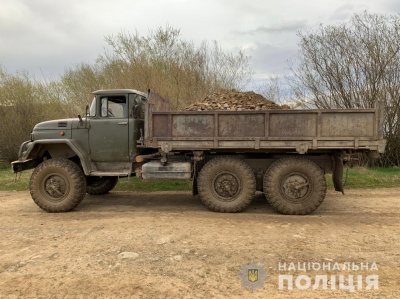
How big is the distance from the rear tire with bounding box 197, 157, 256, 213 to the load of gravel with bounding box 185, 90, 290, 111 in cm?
302

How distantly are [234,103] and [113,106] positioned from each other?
4068 millimetres

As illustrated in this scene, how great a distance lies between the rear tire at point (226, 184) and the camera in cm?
639

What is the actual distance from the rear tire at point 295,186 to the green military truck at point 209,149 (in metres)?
0.02

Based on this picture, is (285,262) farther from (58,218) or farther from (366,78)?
(366,78)

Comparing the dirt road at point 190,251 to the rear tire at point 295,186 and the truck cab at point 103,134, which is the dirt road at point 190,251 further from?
the truck cab at point 103,134

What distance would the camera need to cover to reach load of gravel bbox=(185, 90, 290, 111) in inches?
369

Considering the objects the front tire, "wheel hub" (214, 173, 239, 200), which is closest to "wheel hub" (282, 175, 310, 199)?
"wheel hub" (214, 173, 239, 200)

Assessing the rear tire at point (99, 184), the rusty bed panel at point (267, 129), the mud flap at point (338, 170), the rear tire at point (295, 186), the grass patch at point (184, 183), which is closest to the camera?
the rusty bed panel at point (267, 129)

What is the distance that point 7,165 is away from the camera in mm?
16031

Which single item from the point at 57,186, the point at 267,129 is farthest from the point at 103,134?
the point at 267,129

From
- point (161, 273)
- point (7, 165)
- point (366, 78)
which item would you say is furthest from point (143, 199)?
point (7, 165)

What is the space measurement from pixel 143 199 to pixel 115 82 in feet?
24.4

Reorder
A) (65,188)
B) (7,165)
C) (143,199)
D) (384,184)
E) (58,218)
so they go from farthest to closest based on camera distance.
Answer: (7,165), (384,184), (143,199), (65,188), (58,218)

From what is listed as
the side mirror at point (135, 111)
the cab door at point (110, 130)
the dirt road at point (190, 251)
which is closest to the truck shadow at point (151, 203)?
the dirt road at point (190, 251)
